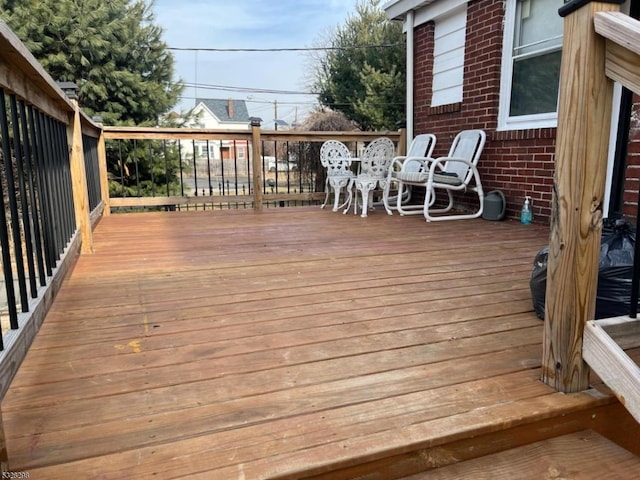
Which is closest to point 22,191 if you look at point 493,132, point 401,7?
point 493,132

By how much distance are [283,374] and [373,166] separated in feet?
11.2

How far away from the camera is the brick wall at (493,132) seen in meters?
3.82

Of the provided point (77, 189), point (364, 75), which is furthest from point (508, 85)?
point (364, 75)

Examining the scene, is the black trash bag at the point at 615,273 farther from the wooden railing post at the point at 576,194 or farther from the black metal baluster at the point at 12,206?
the black metal baluster at the point at 12,206

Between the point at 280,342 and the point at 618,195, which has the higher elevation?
the point at 618,195

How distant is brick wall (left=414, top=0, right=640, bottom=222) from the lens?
3.82 m

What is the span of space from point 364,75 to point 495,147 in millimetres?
10413

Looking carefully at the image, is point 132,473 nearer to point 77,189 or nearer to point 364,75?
point 77,189

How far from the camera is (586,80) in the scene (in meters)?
1.09

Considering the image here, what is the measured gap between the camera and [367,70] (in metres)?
13.6

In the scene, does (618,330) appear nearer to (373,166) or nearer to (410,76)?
(373,166)

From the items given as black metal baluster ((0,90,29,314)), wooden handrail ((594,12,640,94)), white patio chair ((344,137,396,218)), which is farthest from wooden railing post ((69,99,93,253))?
wooden handrail ((594,12,640,94))

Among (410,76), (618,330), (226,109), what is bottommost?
(618,330)

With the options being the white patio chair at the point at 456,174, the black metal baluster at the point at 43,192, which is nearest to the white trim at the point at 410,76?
the white patio chair at the point at 456,174
